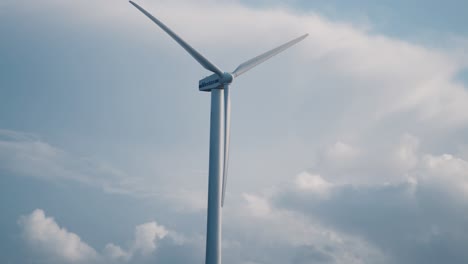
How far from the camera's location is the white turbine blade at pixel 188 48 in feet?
174

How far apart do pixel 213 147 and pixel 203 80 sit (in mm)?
10446

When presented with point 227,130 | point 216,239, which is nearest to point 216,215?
point 216,239

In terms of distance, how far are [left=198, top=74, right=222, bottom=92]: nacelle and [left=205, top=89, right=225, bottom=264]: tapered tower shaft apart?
5048 mm

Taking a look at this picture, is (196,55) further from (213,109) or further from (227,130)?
(227,130)

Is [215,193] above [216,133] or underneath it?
underneath

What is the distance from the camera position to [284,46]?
198 feet

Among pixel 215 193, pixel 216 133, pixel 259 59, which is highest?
pixel 259 59

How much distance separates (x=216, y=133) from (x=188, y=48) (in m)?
11.5

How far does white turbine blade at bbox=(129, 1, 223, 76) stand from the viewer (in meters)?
53.2

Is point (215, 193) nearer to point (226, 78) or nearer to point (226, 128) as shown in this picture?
point (226, 128)

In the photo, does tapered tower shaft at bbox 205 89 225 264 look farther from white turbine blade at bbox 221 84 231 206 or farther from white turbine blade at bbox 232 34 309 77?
white turbine blade at bbox 232 34 309 77

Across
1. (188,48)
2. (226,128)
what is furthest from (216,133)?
(188,48)

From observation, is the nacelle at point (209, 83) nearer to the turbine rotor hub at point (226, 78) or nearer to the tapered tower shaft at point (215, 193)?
the turbine rotor hub at point (226, 78)

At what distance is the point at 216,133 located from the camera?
50500mm
